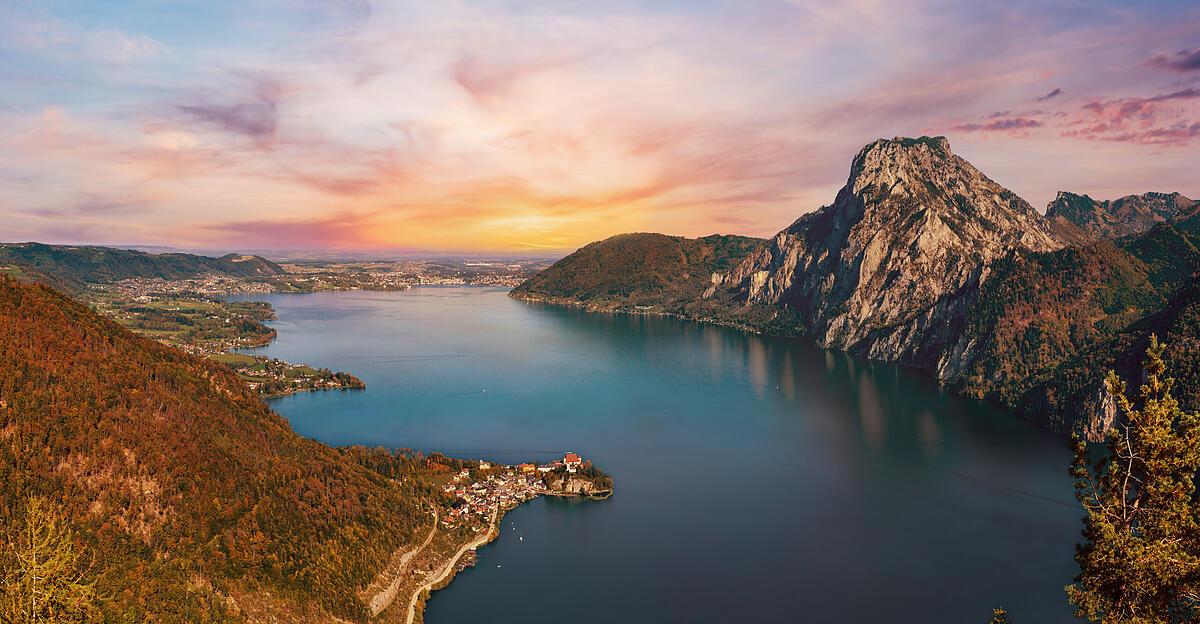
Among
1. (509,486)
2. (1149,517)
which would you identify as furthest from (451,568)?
(1149,517)

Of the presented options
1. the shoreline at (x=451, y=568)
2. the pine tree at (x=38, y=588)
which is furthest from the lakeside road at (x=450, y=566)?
the pine tree at (x=38, y=588)

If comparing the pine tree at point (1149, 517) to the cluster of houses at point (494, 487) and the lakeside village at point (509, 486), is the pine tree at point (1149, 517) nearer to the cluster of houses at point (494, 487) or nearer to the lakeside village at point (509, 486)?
the lakeside village at point (509, 486)

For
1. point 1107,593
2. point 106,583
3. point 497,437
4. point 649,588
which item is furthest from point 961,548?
point 106,583

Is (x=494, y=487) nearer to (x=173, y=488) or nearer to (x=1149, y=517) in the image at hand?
(x=173, y=488)

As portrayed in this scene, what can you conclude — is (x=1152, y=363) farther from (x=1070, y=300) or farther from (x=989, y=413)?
(x=1070, y=300)

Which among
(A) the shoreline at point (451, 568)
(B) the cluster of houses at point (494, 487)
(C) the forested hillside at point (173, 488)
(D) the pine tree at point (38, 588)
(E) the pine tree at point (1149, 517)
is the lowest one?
(A) the shoreline at point (451, 568)
